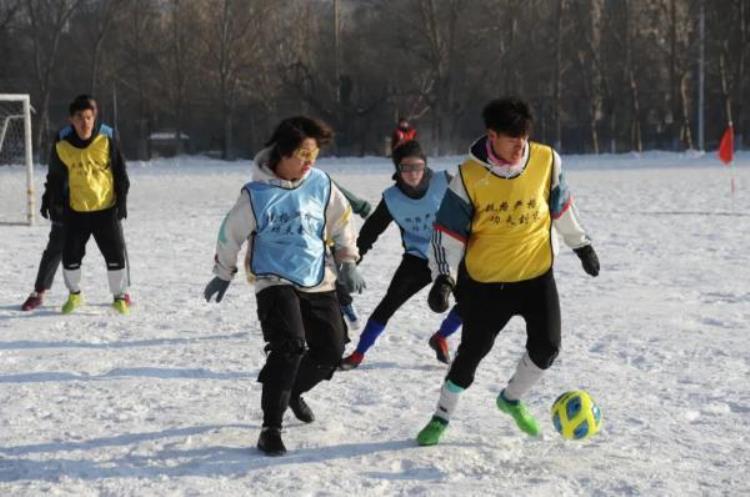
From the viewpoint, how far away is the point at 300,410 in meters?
5.31

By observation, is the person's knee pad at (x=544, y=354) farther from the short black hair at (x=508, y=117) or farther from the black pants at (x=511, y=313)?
the short black hair at (x=508, y=117)

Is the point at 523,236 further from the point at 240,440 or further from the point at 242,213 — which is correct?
the point at 240,440

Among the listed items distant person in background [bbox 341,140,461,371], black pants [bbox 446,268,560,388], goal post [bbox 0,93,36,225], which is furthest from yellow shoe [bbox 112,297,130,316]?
goal post [bbox 0,93,36,225]

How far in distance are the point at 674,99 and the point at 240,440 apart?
46.1m

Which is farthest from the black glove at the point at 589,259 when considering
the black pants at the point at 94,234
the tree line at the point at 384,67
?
the tree line at the point at 384,67

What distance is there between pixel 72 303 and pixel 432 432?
488 cm

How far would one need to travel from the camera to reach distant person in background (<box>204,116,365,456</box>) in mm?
4781

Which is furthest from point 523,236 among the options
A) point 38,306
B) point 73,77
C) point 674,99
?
point 73,77

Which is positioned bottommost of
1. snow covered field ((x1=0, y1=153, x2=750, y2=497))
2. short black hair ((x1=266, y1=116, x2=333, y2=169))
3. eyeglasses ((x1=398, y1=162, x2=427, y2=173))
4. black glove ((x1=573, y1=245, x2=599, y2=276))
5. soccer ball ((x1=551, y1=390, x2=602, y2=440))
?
snow covered field ((x1=0, y1=153, x2=750, y2=497))

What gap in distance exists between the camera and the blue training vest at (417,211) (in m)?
6.51

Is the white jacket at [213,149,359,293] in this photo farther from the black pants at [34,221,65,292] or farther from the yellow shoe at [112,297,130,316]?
the black pants at [34,221,65,292]

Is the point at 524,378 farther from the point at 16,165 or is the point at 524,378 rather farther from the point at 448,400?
the point at 16,165

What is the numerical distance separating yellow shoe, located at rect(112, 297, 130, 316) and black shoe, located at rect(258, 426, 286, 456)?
430cm

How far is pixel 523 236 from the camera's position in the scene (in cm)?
474
